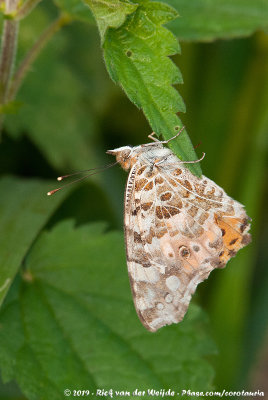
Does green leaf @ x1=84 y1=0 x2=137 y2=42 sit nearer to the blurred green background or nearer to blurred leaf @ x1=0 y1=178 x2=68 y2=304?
blurred leaf @ x1=0 y1=178 x2=68 y2=304

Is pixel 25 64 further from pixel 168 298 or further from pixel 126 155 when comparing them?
pixel 168 298

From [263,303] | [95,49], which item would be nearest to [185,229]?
[263,303]

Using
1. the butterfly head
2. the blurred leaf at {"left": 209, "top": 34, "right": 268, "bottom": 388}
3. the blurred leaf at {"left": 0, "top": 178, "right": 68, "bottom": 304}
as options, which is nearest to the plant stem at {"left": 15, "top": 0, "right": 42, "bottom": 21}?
the butterfly head

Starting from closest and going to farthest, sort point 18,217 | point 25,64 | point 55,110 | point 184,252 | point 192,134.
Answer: point 184,252 → point 25,64 → point 18,217 → point 55,110 → point 192,134

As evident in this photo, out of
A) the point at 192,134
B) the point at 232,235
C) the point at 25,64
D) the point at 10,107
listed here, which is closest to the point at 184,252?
the point at 232,235

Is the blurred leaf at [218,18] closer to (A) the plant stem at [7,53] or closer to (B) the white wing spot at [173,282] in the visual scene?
(A) the plant stem at [7,53]

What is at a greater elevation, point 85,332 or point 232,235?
point 232,235
